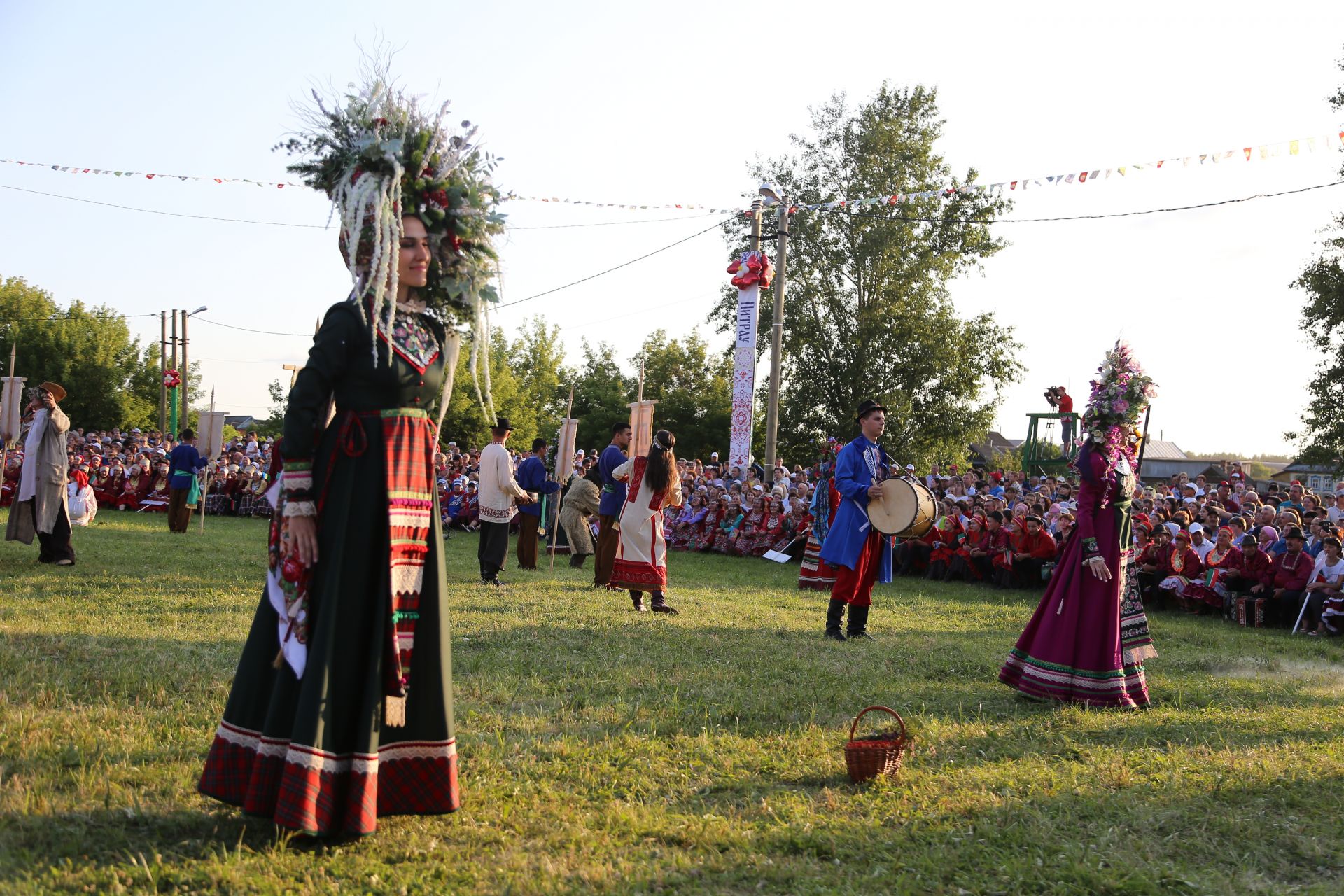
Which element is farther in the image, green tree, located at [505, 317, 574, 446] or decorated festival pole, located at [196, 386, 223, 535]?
green tree, located at [505, 317, 574, 446]

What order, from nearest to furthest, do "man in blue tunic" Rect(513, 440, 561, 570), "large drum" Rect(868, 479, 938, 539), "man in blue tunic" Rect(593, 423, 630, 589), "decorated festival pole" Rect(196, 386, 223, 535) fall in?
1. "large drum" Rect(868, 479, 938, 539)
2. "man in blue tunic" Rect(593, 423, 630, 589)
3. "man in blue tunic" Rect(513, 440, 561, 570)
4. "decorated festival pole" Rect(196, 386, 223, 535)

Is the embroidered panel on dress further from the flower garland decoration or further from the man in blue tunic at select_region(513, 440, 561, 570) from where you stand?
the man in blue tunic at select_region(513, 440, 561, 570)

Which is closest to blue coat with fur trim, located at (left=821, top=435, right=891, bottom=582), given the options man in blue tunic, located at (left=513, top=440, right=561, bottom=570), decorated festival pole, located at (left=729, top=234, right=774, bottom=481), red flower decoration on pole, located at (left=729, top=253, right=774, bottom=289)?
man in blue tunic, located at (left=513, top=440, right=561, bottom=570)

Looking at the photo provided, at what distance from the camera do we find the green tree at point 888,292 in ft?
116

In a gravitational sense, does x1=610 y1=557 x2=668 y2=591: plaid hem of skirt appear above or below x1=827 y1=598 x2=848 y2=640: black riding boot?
above

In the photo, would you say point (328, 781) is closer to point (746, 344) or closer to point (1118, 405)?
point (1118, 405)

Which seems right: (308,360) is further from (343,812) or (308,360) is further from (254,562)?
(254,562)

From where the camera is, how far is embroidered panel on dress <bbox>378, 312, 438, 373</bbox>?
3801 millimetres

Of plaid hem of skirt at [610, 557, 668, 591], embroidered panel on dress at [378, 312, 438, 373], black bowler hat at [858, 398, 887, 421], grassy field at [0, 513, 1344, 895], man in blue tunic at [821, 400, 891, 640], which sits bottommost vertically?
grassy field at [0, 513, 1344, 895]

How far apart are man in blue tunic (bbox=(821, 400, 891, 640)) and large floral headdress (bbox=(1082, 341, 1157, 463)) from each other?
82.1 inches

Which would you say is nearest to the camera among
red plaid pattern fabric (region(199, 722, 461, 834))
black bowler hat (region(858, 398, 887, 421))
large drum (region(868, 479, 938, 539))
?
red plaid pattern fabric (region(199, 722, 461, 834))

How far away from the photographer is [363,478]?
3711mm

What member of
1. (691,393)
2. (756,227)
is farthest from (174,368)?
(756,227)

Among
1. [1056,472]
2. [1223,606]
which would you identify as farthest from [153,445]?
[1223,606]
